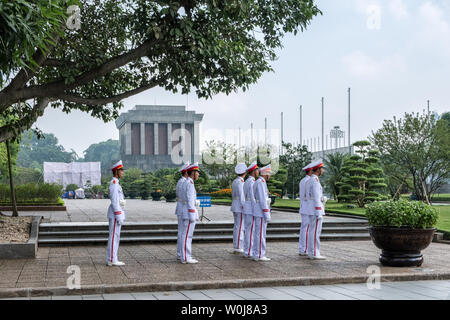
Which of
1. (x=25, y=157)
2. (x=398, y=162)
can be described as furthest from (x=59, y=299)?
(x=25, y=157)

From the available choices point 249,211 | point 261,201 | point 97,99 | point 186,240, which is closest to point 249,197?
point 249,211

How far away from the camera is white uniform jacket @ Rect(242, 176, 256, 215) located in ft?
34.3

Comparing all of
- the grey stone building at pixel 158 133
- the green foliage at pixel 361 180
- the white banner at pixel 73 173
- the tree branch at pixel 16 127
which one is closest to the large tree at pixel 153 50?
the tree branch at pixel 16 127

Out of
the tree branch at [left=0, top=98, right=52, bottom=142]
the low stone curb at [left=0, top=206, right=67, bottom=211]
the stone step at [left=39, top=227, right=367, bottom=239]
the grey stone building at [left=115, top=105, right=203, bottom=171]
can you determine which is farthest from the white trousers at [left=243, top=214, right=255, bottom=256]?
the grey stone building at [left=115, top=105, right=203, bottom=171]

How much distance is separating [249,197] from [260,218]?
1.78 feet

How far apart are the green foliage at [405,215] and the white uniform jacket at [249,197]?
2.44m

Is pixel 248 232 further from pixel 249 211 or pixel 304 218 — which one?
pixel 304 218

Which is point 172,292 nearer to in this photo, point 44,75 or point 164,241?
point 164,241

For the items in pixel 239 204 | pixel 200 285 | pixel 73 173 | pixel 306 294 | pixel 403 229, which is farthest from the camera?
pixel 73 173

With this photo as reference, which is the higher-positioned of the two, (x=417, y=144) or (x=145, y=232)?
(x=417, y=144)

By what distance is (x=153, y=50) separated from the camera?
1142cm

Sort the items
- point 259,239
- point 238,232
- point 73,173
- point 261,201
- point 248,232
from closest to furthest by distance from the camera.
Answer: point 259,239 < point 261,201 < point 248,232 < point 238,232 < point 73,173

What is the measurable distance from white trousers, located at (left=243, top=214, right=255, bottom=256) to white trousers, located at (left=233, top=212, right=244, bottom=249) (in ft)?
1.95

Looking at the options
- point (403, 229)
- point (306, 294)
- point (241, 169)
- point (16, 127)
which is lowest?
point (306, 294)
